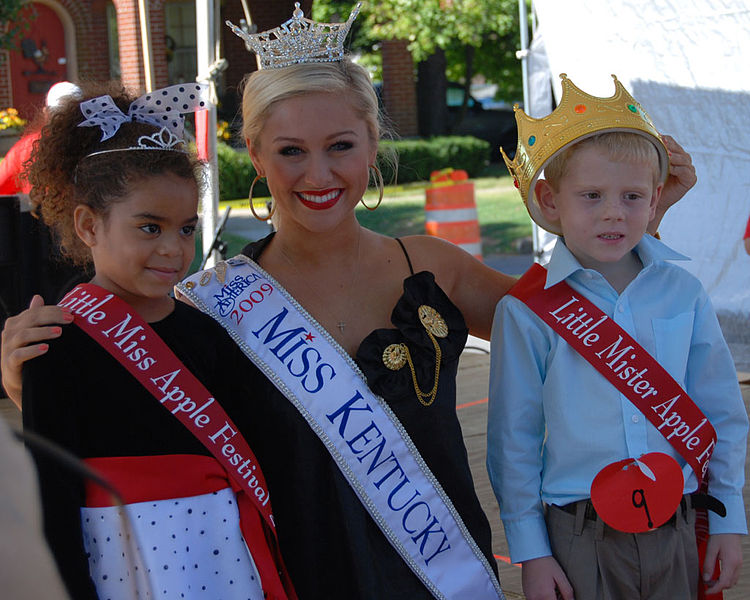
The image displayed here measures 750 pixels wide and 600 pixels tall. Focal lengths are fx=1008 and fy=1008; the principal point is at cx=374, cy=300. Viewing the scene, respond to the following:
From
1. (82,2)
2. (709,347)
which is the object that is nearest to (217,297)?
(709,347)

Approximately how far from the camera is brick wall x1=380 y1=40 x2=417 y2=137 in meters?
18.0

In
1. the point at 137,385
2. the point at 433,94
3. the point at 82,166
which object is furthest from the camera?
the point at 433,94

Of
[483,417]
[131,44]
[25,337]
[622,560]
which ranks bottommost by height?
[483,417]

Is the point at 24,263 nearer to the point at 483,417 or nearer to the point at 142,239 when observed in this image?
the point at 483,417

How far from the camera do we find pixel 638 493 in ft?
5.94

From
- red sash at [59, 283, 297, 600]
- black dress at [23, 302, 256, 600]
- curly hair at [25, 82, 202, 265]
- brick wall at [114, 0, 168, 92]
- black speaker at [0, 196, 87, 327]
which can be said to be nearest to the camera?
black dress at [23, 302, 256, 600]

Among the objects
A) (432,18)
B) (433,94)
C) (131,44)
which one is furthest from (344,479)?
(433,94)

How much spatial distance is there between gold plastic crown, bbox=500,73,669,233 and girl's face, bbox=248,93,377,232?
33cm

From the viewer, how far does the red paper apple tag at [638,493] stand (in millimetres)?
1826

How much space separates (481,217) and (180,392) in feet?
33.2

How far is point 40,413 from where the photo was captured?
1.61 metres

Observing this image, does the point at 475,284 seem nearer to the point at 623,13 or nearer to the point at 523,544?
the point at 523,544

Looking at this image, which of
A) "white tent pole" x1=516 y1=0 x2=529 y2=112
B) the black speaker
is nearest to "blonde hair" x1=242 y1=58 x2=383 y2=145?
the black speaker

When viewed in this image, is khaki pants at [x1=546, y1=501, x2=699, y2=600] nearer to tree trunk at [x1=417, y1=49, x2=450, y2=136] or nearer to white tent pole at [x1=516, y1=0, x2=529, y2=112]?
white tent pole at [x1=516, y1=0, x2=529, y2=112]
